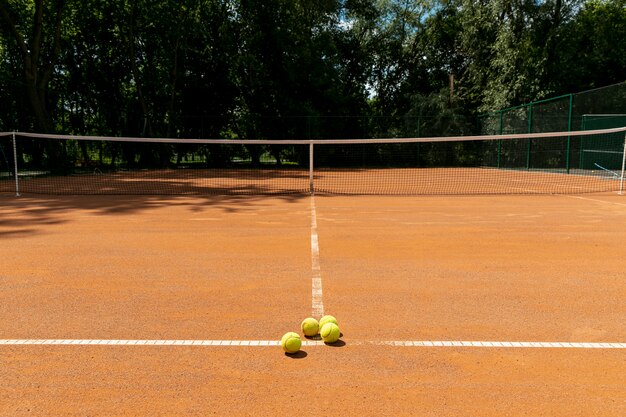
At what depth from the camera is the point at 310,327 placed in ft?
12.0

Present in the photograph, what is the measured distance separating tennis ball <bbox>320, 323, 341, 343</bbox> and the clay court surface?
0.20ft

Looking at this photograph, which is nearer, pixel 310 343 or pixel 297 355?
pixel 297 355

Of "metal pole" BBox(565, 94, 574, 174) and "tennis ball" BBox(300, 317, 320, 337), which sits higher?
"metal pole" BBox(565, 94, 574, 174)

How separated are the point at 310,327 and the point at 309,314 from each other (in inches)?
20.8

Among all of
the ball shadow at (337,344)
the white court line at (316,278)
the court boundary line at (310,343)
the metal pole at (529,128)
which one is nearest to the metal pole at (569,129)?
the metal pole at (529,128)

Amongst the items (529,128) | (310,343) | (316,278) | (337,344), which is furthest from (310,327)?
(529,128)

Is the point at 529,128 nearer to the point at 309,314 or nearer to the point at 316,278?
the point at 316,278

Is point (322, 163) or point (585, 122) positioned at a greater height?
point (585, 122)

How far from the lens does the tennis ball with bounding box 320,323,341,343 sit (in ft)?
11.6

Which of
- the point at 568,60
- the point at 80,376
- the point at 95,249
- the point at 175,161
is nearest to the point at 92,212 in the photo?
the point at 95,249

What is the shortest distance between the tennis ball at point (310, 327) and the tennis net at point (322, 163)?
12.8 metres

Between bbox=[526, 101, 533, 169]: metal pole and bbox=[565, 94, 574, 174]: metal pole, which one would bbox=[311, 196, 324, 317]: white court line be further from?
bbox=[526, 101, 533, 169]: metal pole

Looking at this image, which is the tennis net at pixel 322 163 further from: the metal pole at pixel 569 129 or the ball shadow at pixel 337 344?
the ball shadow at pixel 337 344

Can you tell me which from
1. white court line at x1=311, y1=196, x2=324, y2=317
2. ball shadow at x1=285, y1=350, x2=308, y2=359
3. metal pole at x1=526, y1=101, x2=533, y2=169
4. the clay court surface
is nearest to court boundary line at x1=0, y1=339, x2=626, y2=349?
the clay court surface
